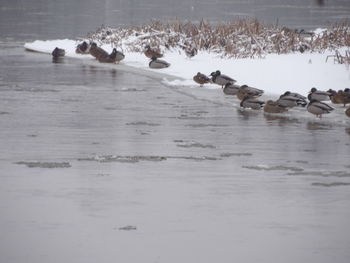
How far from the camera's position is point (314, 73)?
21.6 metres

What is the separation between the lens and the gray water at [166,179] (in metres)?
7.96

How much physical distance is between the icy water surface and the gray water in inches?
0.7

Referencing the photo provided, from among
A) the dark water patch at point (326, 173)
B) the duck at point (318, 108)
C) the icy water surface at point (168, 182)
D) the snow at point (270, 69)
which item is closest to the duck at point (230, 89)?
the icy water surface at point (168, 182)

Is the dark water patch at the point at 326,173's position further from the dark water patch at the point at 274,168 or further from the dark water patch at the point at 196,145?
the dark water patch at the point at 196,145

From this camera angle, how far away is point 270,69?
2267 centimetres

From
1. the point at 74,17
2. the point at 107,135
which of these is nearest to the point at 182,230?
the point at 107,135

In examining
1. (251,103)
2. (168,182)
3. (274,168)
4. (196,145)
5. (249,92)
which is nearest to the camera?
(168,182)

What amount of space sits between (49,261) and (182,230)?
58.4 inches

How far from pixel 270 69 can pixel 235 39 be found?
5.14 m

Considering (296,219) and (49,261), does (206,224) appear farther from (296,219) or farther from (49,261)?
(49,261)

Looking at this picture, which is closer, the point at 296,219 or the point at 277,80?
the point at 296,219

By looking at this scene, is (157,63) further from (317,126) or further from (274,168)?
(274,168)

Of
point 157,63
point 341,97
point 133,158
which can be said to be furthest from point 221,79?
point 133,158

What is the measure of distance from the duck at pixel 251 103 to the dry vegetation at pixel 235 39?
8272 millimetres
